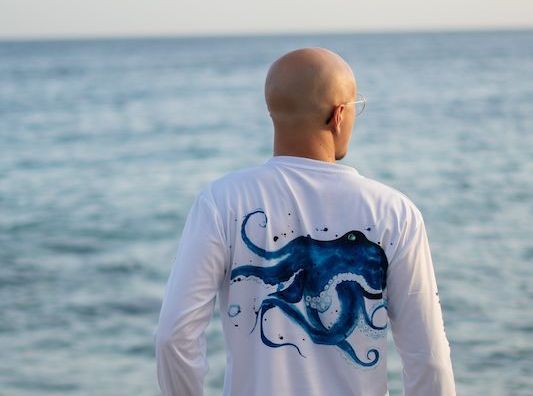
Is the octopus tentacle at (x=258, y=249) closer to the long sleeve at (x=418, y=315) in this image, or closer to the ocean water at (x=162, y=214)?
the long sleeve at (x=418, y=315)

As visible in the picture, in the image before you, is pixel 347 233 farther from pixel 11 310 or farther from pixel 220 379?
pixel 11 310

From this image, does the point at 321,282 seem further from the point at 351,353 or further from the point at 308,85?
the point at 308,85

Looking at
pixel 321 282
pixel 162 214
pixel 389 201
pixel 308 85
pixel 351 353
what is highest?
pixel 308 85

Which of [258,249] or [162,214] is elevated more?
[258,249]

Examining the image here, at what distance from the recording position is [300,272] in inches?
106

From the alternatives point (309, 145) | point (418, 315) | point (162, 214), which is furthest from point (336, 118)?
point (162, 214)

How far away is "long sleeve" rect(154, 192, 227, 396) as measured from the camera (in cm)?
266

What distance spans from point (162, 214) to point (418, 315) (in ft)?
45.8

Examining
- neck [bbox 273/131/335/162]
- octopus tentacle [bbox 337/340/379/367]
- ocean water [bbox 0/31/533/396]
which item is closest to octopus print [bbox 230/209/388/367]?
octopus tentacle [bbox 337/340/379/367]

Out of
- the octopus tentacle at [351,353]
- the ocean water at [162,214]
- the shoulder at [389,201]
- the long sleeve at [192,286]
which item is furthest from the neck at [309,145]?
the ocean water at [162,214]

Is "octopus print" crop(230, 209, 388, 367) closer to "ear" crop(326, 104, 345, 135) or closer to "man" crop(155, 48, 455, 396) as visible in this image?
"man" crop(155, 48, 455, 396)

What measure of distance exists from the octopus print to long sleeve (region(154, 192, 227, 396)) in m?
0.07

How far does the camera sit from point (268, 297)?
268 cm

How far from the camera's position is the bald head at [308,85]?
2672 millimetres
